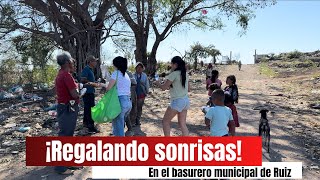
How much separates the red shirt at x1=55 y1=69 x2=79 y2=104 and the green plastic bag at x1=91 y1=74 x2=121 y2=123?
446 millimetres

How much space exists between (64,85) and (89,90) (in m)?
2.14

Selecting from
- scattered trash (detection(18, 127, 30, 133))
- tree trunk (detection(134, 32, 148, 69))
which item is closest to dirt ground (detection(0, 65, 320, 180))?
scattered trash (detection(18, 127, 30, 133))

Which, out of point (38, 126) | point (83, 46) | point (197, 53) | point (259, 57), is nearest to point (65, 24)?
point (83, 46)

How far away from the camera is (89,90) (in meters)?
6.95

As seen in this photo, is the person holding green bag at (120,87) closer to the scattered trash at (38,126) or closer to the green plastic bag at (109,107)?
the green plastic bag at (109,107)

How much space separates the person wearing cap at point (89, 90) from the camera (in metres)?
6.67

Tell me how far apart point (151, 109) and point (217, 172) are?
6.58 meters

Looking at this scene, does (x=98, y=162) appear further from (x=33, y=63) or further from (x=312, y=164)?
(x=33, y=63)

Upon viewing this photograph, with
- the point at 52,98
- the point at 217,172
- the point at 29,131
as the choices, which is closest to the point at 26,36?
Answer: the point at 52,98

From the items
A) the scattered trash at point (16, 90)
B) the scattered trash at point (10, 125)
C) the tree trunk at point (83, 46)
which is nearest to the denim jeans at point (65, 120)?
the scattered trash at point (10, 125)

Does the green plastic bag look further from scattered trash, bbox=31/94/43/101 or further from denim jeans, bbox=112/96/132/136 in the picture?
scattered trash, bbox=31/94/43/101

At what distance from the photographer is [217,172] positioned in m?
4.50

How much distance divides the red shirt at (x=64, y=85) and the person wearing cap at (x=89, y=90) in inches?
67.8

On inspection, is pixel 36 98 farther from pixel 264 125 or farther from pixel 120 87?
pixel 264 125
